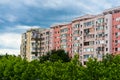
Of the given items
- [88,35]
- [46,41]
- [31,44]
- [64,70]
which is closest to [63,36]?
[46,41]

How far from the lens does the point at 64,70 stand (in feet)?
144

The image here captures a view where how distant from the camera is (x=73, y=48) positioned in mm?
110188

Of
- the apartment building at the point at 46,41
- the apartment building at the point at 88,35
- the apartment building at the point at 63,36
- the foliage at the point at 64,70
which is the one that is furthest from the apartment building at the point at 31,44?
the foliage at the point at 64,70

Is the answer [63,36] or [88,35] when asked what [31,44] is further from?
[88,35]

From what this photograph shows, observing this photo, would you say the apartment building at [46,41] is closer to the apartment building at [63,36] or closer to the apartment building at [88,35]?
the apartment building at [88,35]

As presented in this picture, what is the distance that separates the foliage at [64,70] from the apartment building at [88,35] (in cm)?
3632

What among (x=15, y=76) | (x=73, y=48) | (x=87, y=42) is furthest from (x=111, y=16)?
(x=15, y=76)

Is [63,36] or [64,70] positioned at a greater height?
[63,36]

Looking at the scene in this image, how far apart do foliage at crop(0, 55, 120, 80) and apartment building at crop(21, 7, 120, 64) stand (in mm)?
36319

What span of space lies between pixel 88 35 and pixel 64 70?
58929 millimetres

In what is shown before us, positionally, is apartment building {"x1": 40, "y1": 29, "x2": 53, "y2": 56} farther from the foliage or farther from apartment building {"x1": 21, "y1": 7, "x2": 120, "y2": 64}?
the foliage

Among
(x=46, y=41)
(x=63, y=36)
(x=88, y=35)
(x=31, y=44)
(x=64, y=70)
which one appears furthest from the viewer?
(x=31, y=44)

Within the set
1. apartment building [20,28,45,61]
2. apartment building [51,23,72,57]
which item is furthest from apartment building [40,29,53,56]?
apartment building [51,23,72,57]

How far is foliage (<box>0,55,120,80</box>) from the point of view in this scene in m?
38.2
